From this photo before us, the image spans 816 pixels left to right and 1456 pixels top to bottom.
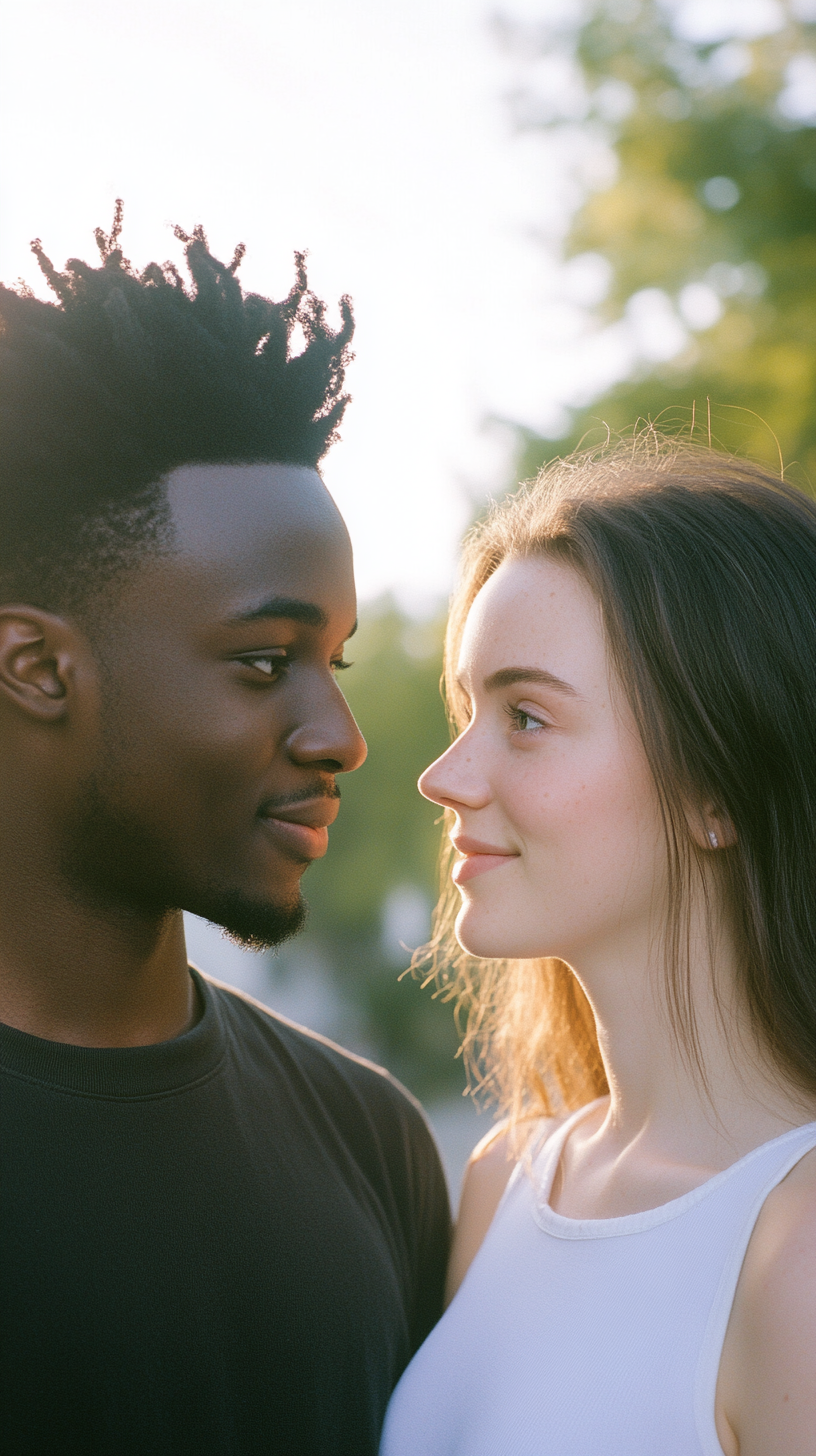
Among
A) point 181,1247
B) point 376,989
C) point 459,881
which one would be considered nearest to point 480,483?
point 459,881

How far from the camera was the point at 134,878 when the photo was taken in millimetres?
2131

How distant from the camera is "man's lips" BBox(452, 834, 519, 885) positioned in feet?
7.81

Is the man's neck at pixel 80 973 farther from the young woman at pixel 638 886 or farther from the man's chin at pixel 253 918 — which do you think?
the young woman at pixel 638 886

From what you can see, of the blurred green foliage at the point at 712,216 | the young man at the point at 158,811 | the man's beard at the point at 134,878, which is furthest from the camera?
the blurred green foliage at the point at 712,216

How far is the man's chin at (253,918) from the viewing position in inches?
85.0

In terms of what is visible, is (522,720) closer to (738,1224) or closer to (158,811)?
(158,811)

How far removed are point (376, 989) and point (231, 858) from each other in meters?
17.2

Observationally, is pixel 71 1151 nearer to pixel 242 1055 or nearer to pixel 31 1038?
pixel 31 1038

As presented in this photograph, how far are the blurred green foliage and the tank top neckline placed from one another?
199 inches

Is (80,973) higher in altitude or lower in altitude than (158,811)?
lower

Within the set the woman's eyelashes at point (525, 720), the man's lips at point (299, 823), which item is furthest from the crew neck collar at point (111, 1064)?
the woman's eyelashes at point (525, 720)

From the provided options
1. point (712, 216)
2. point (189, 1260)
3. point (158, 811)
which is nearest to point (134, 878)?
point (158, 811)

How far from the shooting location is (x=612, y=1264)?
7.14 ft

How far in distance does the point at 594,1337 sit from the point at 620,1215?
237mm
